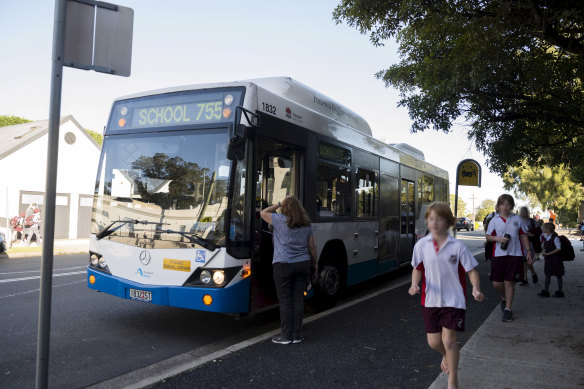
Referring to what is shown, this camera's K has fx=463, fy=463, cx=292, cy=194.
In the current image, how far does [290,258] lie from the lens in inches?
211

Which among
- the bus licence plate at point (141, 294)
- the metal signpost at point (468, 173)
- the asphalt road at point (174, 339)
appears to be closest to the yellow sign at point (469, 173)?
the metal signpost at point (468, 173)

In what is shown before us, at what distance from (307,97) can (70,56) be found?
4578mm

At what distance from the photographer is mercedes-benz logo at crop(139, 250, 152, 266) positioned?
542cm

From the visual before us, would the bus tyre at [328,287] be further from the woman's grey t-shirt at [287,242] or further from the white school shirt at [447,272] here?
the white school shirt at [447,272]

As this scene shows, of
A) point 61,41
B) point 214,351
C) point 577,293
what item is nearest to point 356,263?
point 214,351

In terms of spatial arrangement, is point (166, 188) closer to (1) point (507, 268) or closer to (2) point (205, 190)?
(2) point (205, 190)

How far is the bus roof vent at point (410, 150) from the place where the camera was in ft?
37.6

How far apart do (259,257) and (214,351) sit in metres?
1.20

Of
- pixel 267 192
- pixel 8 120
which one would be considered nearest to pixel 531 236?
pixel 267 192

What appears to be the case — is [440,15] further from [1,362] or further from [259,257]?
[1,362]

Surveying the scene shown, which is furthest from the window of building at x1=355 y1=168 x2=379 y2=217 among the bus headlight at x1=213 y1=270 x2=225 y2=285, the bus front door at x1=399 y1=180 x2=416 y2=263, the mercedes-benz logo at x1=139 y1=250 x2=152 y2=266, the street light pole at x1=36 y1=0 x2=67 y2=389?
the street light pole at x1=36 y1=0 x2=67 y2=389

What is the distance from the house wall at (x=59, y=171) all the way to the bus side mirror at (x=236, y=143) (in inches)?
811

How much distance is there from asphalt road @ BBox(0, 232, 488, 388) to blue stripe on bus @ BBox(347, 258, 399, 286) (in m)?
0.46

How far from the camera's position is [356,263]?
26.5 feet
